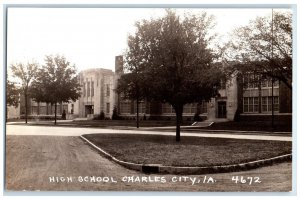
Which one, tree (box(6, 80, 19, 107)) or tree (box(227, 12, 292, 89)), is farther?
tree (box(227, 12, 292, 89))

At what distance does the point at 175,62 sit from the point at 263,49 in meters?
4.63

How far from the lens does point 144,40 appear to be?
1570 cm

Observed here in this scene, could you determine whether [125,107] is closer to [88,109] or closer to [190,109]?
[88,109]

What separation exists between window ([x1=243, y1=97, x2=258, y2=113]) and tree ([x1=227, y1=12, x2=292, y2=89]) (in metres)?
10.2

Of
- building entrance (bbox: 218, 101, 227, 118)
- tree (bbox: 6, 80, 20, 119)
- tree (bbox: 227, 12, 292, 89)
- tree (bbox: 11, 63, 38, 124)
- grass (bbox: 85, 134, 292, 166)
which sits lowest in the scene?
grass (bbox: 85, 134, 292, 166)

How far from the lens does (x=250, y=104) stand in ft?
98.2

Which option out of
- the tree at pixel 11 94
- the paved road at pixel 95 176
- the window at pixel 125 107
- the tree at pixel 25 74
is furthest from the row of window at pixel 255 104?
the tree at pixel 11 94

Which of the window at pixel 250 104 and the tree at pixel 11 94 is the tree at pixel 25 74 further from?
the window at pixel 250 104

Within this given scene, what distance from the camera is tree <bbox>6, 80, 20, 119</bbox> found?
11227mm

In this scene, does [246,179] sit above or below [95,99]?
below

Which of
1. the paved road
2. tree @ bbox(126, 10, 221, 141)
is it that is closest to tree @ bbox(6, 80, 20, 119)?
the paved road

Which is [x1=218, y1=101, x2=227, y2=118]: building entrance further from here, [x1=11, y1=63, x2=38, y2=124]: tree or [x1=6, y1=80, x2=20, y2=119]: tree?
[x1=6, y1=80, x2=20, y2=119]: tree

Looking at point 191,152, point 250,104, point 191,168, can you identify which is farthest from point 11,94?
point 250,104
